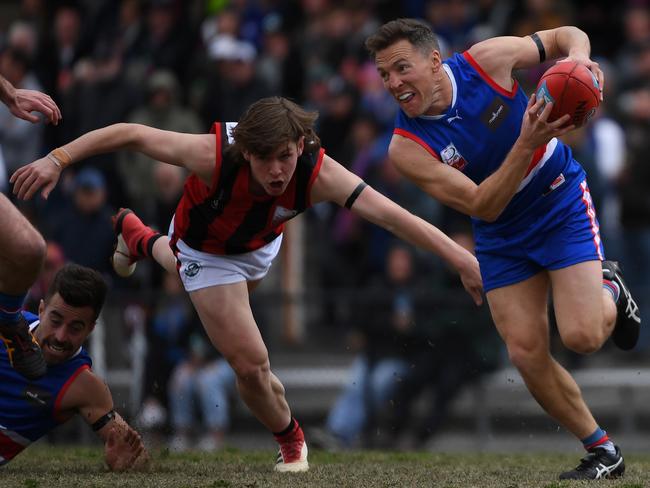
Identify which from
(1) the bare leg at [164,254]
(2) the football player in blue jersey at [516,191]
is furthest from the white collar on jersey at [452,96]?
(1) the bare leg at [164,254]

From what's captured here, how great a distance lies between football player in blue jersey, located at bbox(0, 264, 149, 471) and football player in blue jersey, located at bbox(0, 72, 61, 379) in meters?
0.64

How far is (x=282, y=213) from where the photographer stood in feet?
23.8

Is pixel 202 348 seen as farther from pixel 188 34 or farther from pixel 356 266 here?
pixel 188 34

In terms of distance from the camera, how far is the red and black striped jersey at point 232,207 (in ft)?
23.1

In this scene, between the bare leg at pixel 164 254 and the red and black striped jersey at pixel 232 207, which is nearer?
the red and black striped jersey at pixel 232 207

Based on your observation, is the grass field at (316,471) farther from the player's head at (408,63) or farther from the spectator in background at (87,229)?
the spectator in background at (87,229)

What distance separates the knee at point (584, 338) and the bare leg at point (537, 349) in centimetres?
27

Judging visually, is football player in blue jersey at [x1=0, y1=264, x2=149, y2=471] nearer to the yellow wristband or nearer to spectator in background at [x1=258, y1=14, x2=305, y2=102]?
the yellow wristband

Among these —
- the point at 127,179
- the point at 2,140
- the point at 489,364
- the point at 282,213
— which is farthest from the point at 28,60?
the point at 282,213

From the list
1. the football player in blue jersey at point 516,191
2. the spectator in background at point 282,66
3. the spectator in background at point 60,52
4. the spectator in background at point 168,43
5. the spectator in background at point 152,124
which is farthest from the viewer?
the spectator in background at point 60,52

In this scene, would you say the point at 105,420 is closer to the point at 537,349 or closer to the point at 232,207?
the point at 232,207

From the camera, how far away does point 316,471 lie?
7488 millimetres

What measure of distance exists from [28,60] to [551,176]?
29.4ft

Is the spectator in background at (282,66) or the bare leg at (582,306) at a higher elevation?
the bare leg at (582,306)
